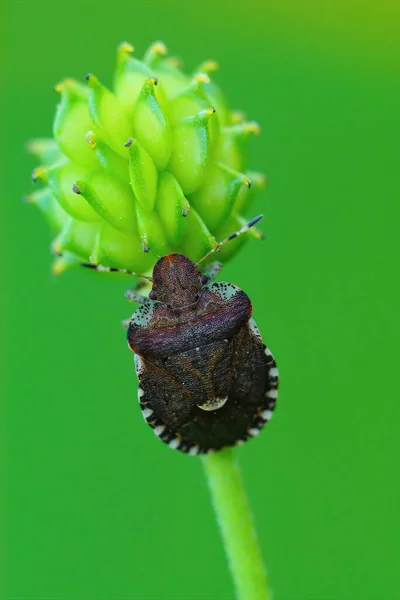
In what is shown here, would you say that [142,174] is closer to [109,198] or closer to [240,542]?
[109,198]

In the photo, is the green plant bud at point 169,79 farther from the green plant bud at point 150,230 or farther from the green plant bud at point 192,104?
the green plant bud at point 150,230

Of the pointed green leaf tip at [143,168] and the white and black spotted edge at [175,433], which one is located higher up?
the pointed green leaf tip at [143,168]

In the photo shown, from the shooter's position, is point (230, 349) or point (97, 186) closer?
point (97, 186)

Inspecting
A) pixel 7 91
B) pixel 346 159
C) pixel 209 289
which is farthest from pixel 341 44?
pixel 209 289

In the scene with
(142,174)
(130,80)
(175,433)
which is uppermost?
(130,80)

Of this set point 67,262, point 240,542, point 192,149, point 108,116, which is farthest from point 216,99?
point 240,542

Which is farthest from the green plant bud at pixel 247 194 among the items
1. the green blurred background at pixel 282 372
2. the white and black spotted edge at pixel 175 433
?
the green blurred background at pixel 282 372

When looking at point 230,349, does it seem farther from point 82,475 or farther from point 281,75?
point 281,75
